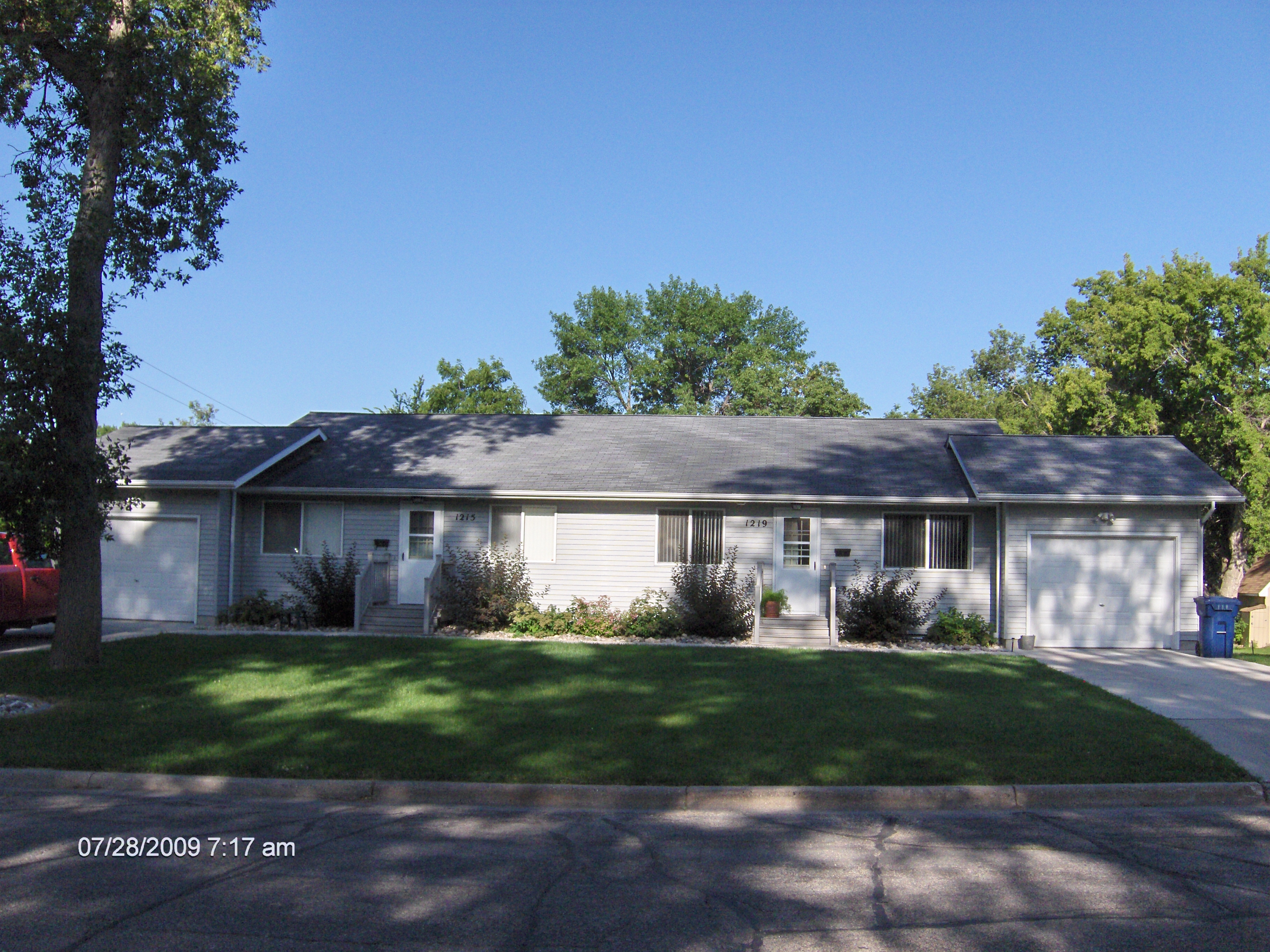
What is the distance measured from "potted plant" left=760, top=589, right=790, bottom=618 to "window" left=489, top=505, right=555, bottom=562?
14.2 ft

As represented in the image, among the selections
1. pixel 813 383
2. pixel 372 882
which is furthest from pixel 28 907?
pixel 813 383

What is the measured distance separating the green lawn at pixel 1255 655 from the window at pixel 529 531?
1269 cm

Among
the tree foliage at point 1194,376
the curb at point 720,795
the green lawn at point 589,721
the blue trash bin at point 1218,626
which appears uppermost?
the tree foliage at point 1194,376

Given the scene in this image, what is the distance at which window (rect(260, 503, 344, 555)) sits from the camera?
66.2 feet

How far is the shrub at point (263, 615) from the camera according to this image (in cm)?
1902

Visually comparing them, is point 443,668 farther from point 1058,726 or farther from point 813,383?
point 813,383

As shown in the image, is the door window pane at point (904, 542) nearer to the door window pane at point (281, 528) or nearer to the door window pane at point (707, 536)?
the door window pane at point (707, 536)

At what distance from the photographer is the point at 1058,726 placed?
9992 mm

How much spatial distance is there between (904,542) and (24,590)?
620 inches

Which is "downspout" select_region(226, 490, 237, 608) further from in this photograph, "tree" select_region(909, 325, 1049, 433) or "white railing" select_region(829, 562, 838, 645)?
"tree" select_region(909, 325, 1049, 433)

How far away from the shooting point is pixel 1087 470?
18703 millimetres

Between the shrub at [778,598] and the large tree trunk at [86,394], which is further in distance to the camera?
the shrub at [778,598]

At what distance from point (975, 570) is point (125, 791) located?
49.4 feet

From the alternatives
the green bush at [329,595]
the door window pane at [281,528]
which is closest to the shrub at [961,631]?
the green bush at [329,595]
